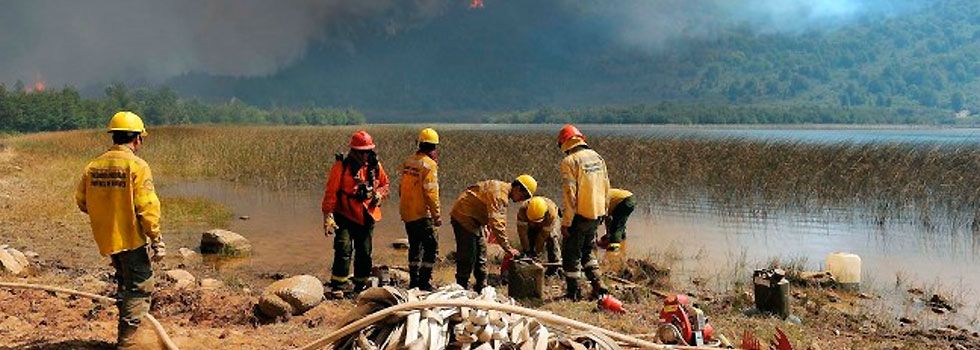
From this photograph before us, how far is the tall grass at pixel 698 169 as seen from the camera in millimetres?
15656

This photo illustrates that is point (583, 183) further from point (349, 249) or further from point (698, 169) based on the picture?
point (698, 169)

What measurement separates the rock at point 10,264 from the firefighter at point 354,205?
3503mm

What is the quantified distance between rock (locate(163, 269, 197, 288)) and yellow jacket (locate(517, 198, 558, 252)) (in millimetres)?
4090

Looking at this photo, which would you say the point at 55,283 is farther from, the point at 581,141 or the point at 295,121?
Result: the point at 295,121

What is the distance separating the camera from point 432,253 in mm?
7504

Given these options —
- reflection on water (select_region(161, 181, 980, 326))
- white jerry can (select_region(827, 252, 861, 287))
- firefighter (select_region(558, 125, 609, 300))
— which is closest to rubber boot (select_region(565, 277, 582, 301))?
firefighter (select_region(558, 125, 609, 300))

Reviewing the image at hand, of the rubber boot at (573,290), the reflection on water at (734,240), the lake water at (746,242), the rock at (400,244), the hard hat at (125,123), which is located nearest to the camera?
the hard hat at (125,123)

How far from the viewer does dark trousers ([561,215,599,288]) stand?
733cm

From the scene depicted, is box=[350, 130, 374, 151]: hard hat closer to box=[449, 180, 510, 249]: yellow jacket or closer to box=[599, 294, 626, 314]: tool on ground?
box=[449, 180, 510, 249]: yellow jacket

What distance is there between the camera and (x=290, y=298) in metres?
6.18

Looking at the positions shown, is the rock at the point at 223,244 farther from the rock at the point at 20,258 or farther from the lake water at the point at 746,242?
the rock at the point at 20,258

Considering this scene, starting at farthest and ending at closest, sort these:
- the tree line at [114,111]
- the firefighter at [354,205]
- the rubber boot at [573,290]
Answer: the tree line at [114,111]
the rubber boot at [573,290]
the firefighter at [354,205]

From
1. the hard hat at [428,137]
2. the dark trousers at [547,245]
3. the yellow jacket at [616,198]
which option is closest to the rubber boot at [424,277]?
the hard hat at [428,137]

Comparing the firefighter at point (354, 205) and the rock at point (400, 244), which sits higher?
the firefighter at point (354, 205)
